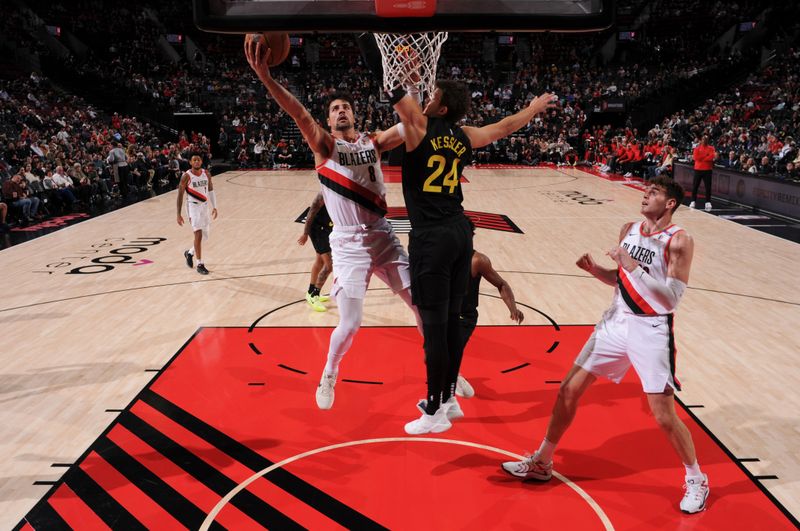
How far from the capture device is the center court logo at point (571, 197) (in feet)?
50.2

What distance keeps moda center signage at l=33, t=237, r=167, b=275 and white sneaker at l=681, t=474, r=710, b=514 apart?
779 centimetres

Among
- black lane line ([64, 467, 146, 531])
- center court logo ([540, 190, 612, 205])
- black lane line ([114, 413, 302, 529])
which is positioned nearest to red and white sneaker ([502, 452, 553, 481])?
black lane line ([114, 413, 302, 529])

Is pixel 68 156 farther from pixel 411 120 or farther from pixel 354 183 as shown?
pixel 411 120

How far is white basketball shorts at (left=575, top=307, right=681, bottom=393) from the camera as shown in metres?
3.27

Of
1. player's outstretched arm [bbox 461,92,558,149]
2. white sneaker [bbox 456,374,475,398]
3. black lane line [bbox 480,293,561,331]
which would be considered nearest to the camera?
player's outstretched arm [bbox 461,92,558,149]

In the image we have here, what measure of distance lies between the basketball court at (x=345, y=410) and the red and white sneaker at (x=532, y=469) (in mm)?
51

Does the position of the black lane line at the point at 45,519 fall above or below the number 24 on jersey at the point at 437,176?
below

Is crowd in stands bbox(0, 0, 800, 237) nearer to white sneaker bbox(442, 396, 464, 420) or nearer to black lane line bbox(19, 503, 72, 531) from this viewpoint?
black lane line bbox(19, 503, 72, 531)

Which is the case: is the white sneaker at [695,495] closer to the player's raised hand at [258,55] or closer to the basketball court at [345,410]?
the basketball court at [345,410]

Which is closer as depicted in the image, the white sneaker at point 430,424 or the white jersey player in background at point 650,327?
the white jersey player in background at point 650,327

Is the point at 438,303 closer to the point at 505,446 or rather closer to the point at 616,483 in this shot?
the point at 505,446

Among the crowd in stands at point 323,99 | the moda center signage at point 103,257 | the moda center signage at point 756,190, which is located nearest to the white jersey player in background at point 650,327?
the moda center signage at point 103,257

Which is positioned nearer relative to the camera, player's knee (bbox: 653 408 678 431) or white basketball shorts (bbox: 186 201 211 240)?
player's knee (bbox: 653 408 678 431)

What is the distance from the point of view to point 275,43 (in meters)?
3.73
